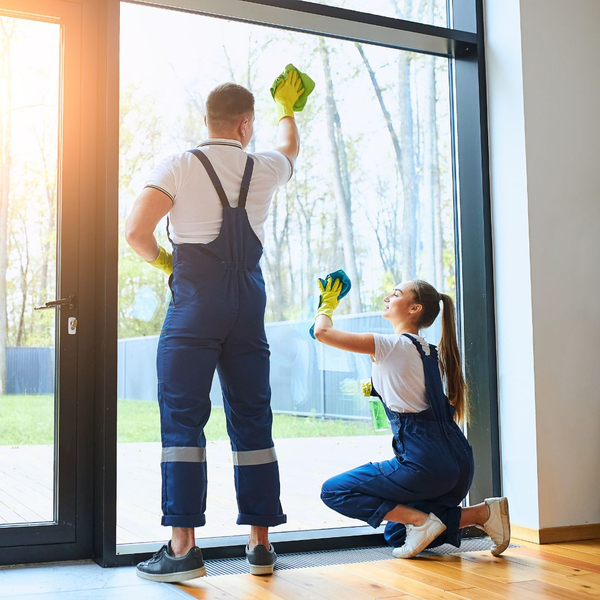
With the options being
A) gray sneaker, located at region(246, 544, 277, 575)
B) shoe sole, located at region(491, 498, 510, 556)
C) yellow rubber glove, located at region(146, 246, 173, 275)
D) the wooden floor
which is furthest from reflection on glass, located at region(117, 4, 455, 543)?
shoe sole, located at region(491, 498, 510, 556)

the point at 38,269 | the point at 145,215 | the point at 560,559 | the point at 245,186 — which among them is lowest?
the point at 560,559

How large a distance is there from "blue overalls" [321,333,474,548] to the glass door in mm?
881

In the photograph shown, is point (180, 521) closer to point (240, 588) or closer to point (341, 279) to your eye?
point (240, 588)

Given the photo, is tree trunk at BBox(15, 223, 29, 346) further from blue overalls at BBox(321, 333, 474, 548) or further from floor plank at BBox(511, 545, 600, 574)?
floor plank at BBox(511, 545, 600, 574)

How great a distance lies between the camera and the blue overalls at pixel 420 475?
7.97 ft

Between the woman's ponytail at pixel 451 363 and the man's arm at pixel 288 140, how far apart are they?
0.70 metres

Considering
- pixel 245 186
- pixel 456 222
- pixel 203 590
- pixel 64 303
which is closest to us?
pixel 203 590

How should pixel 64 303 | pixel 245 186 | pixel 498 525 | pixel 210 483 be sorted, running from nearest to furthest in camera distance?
pixel 245 186
pixel 64 303
pixel 498 525
pixel 210 483

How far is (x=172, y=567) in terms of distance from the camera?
6.91 ft

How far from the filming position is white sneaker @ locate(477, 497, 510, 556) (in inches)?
97.8

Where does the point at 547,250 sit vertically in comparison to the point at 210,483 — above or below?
above

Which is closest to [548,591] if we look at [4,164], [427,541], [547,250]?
[427,541]

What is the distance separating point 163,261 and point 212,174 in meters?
0.31

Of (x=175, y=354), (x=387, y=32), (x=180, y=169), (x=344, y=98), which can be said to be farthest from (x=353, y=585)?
(x=387, y=32)
